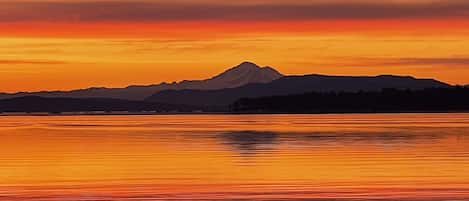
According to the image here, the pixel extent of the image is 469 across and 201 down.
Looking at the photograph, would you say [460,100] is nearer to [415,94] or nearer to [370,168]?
[415,94]

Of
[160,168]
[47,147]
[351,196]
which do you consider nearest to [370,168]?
[160,168]

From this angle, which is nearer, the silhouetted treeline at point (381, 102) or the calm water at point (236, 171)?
the calm water at point (236, 171)

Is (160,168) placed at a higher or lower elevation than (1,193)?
higher

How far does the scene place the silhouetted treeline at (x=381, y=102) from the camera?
179125 millimetres

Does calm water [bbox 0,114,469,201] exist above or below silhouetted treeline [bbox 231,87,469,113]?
below

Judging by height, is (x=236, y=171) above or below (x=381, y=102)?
below

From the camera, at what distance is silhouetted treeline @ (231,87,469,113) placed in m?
179

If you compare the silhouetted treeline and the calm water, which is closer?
the calm water

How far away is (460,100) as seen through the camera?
7106 inches

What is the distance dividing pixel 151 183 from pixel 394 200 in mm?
7457

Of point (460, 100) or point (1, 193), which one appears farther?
point (460, 100)

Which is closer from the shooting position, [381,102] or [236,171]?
[236,171]

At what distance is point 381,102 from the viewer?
608 feet

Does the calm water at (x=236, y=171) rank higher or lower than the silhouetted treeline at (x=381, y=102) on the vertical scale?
lower
